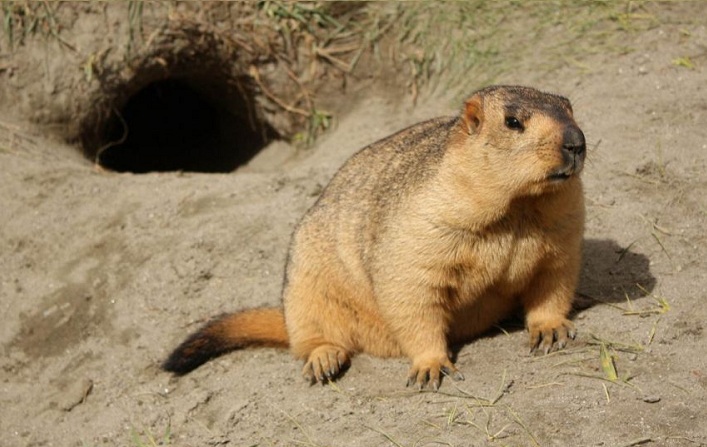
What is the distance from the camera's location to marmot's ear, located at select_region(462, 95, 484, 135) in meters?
4.64

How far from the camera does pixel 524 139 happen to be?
14.4 feet

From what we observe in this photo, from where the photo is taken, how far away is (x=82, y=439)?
548 centimetres

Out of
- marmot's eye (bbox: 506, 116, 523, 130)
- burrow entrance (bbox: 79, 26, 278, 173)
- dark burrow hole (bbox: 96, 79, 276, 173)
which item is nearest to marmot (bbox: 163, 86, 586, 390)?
marmot's eye (bbox: 506, 116, 523, 130)

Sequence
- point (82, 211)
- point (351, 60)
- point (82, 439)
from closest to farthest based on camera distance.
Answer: point (82, 439)
point (82, 211)
point (351, 60)

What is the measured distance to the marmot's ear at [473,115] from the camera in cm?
464

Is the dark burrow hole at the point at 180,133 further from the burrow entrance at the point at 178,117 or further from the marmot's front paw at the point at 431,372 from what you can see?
the marmot's front paw at the point at 431,372

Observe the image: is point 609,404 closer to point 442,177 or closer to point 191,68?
point 442,177

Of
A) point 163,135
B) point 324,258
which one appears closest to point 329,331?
point 324,258

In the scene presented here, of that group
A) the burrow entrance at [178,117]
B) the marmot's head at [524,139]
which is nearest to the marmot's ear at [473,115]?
the marmot's head at [524,139]

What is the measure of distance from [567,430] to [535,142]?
1270 millimetres

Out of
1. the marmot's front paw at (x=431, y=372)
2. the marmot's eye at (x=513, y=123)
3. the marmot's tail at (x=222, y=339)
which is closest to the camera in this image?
the marmot's eye at (x=513, y=123)

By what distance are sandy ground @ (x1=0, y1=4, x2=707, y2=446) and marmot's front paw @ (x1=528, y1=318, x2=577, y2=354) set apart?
0.25 feet

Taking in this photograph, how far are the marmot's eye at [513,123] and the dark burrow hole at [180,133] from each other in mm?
5414

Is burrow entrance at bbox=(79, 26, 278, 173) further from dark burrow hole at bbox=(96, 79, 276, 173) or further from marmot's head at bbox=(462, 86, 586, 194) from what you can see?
marmot's head at bbox=(462, 86, 586, 194)
